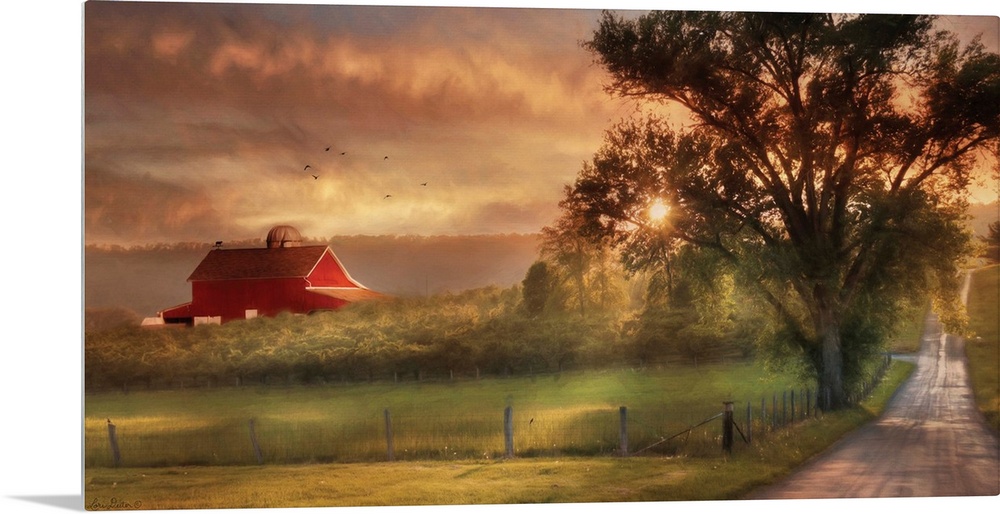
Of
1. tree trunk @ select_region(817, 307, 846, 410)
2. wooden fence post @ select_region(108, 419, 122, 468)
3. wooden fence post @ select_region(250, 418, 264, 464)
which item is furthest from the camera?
tree trunk @ select_region(817, 307, 846, 410)

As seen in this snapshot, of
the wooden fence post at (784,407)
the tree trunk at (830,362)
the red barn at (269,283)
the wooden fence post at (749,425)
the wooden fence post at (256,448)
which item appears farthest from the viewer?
the tree trunk at (830,362)

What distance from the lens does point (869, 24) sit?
14.2 metres

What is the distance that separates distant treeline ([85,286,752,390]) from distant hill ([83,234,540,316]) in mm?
225

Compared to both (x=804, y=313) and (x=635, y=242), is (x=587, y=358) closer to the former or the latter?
(x=635, y=242)

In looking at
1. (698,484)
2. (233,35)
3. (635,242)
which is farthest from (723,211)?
A: (233,35)

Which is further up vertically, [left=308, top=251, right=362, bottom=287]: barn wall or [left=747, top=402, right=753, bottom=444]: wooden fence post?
[left=308, top=251, right=362, bottom=287]: barn wall

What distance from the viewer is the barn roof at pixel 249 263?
43.9ft

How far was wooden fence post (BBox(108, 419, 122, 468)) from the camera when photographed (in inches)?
514

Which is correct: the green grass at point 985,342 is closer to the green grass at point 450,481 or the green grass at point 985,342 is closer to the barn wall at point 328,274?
the green grass at point 450,481

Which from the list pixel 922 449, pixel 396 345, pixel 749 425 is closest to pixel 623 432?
pixel 749 425

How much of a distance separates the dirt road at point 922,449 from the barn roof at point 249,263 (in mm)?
6320

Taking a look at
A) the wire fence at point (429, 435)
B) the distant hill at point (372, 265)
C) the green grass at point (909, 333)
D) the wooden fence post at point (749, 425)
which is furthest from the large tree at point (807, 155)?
the wire fence at point (429, 435)
